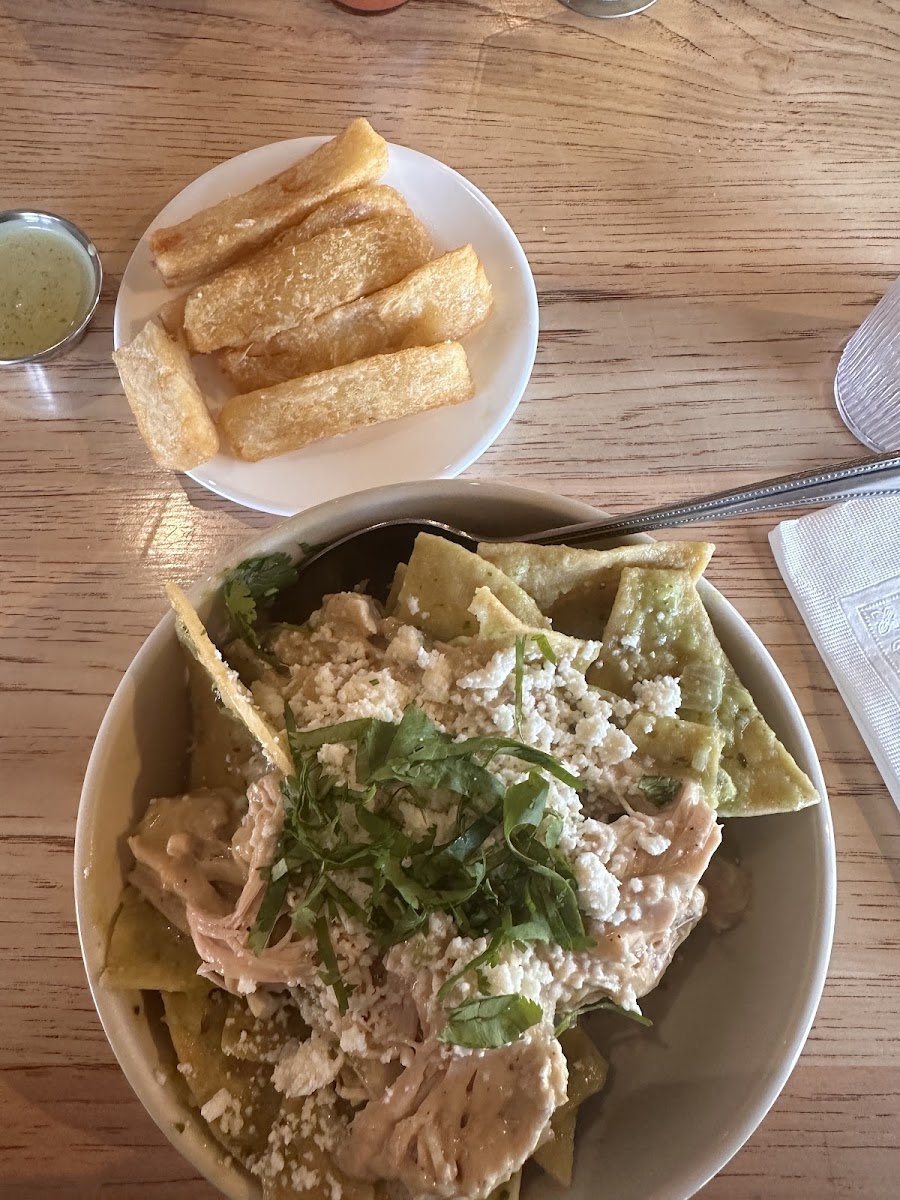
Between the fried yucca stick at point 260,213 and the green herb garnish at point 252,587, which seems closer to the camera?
the green herb garnish at point 252,587

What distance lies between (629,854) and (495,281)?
1097 millimetres

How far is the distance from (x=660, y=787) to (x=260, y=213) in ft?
4.07

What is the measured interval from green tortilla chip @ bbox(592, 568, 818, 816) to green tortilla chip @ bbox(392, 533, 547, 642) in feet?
0.35

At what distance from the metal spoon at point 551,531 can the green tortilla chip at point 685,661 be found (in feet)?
0.29

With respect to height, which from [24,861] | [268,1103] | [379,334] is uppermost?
[379,334]

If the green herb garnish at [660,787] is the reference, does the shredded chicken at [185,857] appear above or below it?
below

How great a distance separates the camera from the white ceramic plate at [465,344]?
1536 mm

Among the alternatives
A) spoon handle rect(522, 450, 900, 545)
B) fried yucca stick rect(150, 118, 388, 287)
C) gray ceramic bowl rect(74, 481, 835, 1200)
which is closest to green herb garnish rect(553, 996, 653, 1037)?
gray ceramic bowl rect(74, 481, 835, 1200)

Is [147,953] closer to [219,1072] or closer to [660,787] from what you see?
[219,1072]

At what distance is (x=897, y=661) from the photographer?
58.6 inches

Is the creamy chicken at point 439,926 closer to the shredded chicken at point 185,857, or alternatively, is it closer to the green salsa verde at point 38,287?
the shredded chicken at point 185,857

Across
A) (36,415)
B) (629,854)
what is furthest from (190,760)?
(36,415)

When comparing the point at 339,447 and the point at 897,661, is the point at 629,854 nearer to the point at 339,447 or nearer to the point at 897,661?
the point at 897,661

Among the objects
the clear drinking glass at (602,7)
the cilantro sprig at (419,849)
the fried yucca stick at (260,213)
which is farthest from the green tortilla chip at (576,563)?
the clear drinking glass at (602,7)
